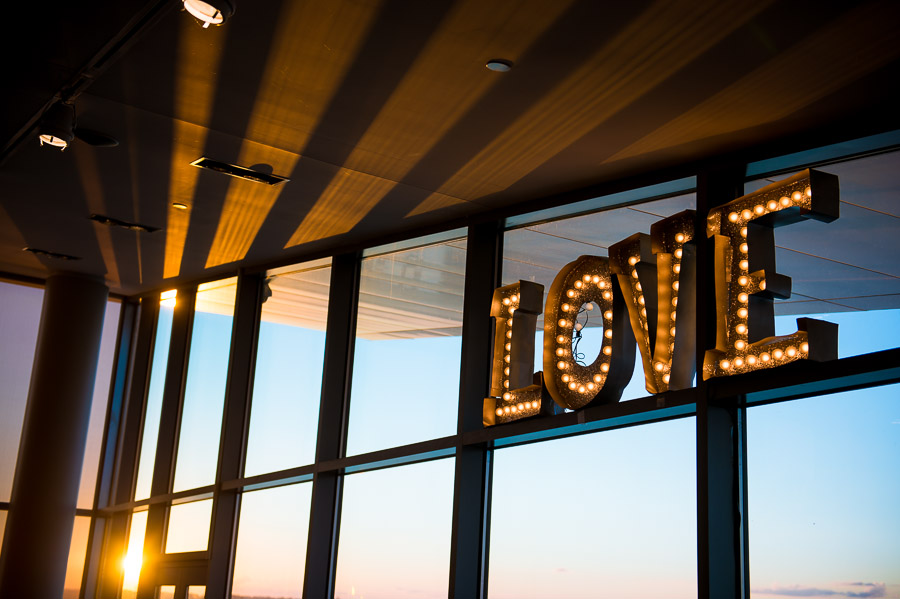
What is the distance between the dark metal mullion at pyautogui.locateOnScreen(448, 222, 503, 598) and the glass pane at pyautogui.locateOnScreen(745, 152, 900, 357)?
2086mm

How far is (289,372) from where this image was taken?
26.5 feet

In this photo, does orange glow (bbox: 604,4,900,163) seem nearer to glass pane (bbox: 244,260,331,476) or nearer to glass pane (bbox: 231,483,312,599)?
glass pane (bbox: 244,260,331,476)

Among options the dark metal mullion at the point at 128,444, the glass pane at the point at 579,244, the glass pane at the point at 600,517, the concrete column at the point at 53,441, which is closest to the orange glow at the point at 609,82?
the glass pane at the point at 579,244

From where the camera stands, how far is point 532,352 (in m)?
5.93

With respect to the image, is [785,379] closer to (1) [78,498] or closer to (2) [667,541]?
(2) [667,541]

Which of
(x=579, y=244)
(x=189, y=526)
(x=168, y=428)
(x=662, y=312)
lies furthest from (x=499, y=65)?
(x=168, y=428)

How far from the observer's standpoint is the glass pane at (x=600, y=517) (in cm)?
504

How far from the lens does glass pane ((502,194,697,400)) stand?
18.5 ft

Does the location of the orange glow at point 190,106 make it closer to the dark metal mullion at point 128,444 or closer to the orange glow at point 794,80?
the orange glow at point 794,80

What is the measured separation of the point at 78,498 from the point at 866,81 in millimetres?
8519

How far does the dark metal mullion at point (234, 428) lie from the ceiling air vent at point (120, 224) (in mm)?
1280

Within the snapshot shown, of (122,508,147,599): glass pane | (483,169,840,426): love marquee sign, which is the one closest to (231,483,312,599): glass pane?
(122,508,147,599): glass pane

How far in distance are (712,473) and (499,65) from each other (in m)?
2.30

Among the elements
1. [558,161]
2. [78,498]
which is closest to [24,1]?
[558,161]
